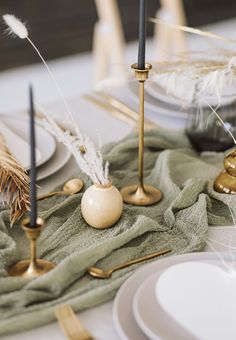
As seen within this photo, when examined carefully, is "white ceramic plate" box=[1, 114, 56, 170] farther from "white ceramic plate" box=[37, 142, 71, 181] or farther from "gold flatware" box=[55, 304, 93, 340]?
"gold flatware" box=[55, 304, 93, 340]

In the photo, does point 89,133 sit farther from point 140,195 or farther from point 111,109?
point 140,195

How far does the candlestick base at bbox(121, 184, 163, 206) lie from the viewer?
1.03 m

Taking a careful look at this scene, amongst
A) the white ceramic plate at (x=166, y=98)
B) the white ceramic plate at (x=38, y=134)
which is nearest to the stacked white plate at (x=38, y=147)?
the white ceramic plate at (x=38, y=134)

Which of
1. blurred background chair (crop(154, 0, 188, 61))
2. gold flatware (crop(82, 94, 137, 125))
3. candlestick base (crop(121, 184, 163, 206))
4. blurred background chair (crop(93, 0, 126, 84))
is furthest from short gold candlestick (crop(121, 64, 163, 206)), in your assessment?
blurred background chair (crop(154, 0, 188, 61))

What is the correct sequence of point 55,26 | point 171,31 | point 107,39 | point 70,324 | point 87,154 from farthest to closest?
point 55,26, point 171,31, point 107,39, point 87,154, point 70,324

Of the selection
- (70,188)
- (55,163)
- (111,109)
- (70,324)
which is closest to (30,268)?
(70,324)

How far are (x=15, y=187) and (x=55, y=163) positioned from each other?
0.22 meters

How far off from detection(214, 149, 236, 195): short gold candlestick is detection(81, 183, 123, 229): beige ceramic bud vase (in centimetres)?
20

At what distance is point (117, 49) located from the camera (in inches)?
107

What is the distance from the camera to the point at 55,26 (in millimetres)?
3850

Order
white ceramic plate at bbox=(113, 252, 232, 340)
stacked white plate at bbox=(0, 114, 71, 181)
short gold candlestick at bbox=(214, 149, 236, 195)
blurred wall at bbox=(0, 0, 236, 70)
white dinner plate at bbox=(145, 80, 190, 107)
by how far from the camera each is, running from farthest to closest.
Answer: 1. blurred wall at bbox=(0, 0, 236, 70)
2. white dinner plate at bbox=(145, 80, 190, 107)
3. stacked white plate at bbox=(0, 114, 71, 181)
4. short gold candlestick at bbox=(214, 149, 236, 195)
5. white ceramic plate at bbox=(113, 252, 232, 340)

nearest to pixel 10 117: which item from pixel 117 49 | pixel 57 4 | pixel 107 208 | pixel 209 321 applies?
pixel 107 208

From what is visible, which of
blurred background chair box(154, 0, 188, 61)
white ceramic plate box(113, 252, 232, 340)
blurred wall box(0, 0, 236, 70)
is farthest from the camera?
blurred wall box(0, 0, 236, 70)

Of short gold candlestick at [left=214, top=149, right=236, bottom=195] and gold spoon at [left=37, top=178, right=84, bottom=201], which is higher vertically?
short gold candlestick at [left=214, top=149, right=236, bottom=195]
